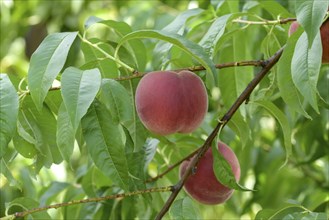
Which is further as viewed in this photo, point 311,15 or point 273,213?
point 273,213

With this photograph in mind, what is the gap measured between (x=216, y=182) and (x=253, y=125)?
0.42 metres

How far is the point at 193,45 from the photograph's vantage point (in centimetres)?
124

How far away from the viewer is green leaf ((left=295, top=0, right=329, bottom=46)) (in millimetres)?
1075

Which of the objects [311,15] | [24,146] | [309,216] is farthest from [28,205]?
[311,15]

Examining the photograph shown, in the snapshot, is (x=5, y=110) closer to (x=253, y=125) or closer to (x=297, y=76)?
(x=297, y=76)

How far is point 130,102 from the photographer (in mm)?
1306

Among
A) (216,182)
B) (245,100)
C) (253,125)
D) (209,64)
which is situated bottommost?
(253,125)

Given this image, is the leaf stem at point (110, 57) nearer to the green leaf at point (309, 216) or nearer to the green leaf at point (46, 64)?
the green leaf at point (46, 64)

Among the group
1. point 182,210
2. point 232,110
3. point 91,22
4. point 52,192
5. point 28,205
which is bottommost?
point 52,192

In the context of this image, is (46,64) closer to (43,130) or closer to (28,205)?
(43,130)

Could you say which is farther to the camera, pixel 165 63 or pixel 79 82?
pixel 165 63

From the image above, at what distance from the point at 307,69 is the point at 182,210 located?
34cm

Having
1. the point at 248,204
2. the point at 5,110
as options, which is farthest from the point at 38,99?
the point at 248,204

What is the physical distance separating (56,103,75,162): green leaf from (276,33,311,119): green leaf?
0.35 meters
